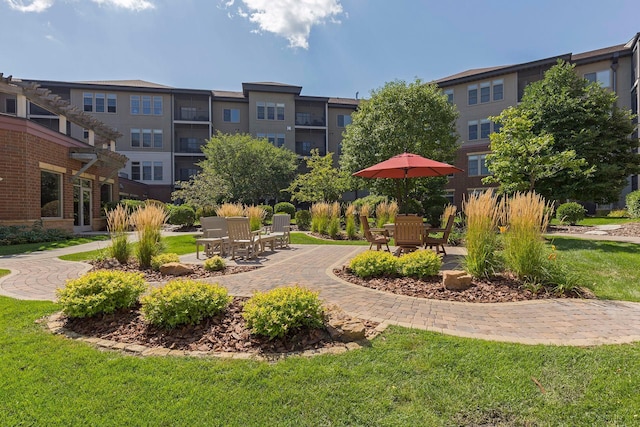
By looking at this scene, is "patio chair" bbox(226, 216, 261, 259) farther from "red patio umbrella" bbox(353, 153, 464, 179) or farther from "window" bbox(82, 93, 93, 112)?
"window" bbox(82, 93, 93, 112)

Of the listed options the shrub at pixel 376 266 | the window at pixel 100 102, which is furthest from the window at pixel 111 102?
the shrub at pixel 376 266

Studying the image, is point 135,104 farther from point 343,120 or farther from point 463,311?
point 463,311

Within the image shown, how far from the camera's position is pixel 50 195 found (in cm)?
1424

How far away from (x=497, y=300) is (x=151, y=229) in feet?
19.9

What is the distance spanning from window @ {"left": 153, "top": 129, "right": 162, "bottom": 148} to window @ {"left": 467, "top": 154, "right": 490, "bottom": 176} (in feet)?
86.8

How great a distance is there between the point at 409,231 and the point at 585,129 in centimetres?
1318

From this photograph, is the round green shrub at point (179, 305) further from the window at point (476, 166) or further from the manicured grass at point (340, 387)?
the window at point (476, 166)

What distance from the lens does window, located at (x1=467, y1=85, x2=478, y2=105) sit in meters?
27.3

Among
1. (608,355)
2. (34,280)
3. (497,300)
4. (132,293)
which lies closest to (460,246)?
(497,300)

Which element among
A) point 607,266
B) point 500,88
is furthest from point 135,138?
point 607,266

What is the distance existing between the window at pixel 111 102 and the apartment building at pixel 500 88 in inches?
1093

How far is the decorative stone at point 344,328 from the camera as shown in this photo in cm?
312

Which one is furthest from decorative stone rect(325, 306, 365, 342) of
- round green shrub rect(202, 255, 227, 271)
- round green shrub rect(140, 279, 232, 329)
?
round green shrub rect(202, 255, 227, 271)

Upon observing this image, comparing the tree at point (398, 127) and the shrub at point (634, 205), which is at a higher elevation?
the tree at point (398, 127)
